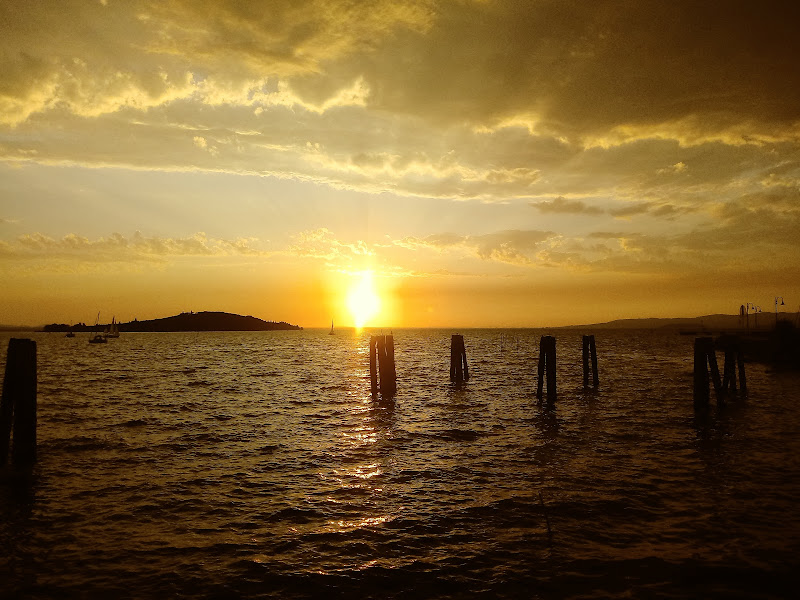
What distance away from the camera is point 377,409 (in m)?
26.5

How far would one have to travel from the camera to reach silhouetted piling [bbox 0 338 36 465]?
1448 centimetres

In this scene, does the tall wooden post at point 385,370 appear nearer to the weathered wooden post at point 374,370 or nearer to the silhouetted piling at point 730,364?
the weathered wooden post at point 374,370

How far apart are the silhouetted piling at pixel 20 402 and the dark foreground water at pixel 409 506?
89 centimetres

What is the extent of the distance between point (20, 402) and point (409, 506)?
38.4 ft

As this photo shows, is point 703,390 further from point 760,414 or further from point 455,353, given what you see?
point 455,353

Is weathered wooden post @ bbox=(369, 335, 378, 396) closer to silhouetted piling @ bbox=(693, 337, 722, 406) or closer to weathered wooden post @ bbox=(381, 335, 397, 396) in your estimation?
weathered wooden post @ bbox=(381, 335, 397, 396)

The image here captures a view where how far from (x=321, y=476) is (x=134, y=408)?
17130 mm

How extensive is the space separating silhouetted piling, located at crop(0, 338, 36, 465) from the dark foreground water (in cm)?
89

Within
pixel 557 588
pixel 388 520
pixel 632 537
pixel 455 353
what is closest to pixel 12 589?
pixel 388 520

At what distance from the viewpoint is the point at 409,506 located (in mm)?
11453

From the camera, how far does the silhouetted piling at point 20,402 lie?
14477 millimetres

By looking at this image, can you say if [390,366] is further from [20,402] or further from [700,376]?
[20,402]

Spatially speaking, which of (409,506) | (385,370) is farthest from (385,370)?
(409,506)

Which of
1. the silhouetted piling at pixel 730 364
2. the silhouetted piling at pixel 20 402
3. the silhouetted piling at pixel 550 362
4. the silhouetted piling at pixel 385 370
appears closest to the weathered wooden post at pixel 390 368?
the silhouetted piling at pixel 385 370
